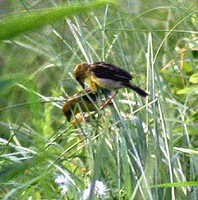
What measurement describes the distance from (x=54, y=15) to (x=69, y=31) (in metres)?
2.58

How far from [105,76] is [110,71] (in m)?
0.14

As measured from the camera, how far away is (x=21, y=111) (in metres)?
1.67

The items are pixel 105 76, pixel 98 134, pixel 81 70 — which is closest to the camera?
pixel 98 134

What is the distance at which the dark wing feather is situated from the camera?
274cm

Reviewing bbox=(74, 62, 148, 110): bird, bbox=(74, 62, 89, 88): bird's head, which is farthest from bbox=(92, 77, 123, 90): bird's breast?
bbox=(74, 62, 89, 88): bird's head

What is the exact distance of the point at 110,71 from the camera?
2.84 m

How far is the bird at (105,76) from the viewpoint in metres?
2.73

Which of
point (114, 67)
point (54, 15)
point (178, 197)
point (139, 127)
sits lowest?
point (178, 197)

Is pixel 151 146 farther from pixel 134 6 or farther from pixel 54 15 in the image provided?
pixel 54 15

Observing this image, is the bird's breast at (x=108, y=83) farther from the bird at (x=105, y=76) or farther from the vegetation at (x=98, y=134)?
the vegetation at (x=98, y=134)

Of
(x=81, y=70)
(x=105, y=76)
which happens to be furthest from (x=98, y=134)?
(x=105, y=76)

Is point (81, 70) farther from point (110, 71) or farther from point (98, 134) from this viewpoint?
point (98, 134)

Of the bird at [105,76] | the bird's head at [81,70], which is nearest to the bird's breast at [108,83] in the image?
the bird at [105,76]

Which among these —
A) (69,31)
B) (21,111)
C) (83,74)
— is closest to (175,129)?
(83,74)
